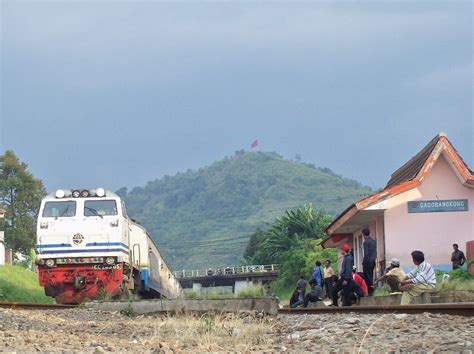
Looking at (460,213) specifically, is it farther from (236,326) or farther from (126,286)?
(236,326)

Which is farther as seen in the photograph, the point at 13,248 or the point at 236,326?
the point at 13,248

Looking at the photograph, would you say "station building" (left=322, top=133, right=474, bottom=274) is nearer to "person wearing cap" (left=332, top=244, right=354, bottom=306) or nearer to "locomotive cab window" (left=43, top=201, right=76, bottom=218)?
"locomotive cab window" (left=43, top=201, right=76, bottom=218)

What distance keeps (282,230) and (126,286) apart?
49.2 m

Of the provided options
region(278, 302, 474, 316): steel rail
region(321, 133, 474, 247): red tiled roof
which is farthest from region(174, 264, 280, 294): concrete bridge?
region(278, 302, 474, 316): steel rail

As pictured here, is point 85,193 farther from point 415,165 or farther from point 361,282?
point 415,165

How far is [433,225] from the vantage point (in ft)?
99.5

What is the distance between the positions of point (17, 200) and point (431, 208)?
38151mm

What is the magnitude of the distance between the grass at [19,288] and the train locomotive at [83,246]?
28.5ft

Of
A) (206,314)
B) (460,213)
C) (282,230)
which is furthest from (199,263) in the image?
(206,314)

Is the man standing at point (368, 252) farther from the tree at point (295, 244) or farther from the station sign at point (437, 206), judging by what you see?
the tree at point (295, 244)

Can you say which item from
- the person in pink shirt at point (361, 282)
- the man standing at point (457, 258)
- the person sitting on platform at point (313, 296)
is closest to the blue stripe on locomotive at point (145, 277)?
the person sitting on platform at point (313, 296)

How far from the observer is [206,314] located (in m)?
15.2

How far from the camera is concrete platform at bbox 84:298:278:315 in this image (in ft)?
53.0

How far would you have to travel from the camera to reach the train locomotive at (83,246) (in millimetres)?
22312
